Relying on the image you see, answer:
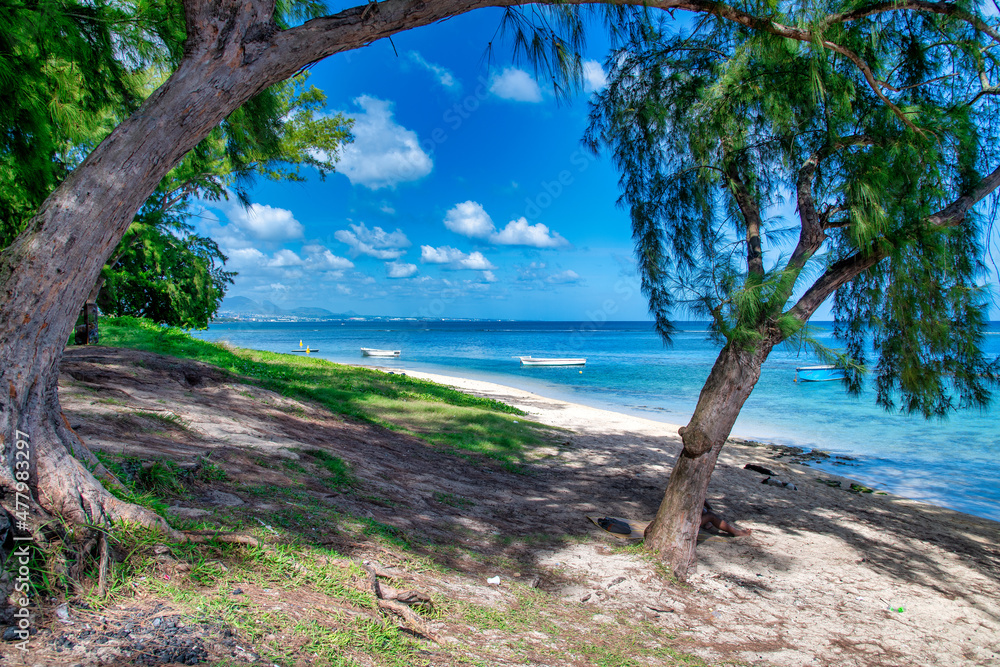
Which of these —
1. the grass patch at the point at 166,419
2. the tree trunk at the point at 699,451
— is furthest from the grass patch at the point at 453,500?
the grass patch at the point at 166,419

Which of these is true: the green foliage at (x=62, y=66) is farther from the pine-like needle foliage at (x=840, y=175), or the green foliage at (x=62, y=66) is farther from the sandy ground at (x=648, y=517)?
the pine-like needle foliage at (x=840, y=175)

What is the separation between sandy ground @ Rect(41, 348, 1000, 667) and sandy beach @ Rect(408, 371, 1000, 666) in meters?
0.02

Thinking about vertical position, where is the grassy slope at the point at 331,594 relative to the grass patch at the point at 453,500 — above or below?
above

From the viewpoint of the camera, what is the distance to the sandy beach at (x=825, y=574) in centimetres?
375

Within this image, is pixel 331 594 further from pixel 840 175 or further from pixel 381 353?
pixel 381 353

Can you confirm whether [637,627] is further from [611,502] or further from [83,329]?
[83,329]

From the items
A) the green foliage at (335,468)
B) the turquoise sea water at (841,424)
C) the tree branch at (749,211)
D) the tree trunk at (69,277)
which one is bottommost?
the turquoise sea water at (841,424)

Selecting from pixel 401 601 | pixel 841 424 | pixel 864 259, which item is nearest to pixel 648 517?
pixel 864 259

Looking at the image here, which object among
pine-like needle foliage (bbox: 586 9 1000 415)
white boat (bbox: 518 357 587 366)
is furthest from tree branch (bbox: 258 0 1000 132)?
white boat (bbox: 518 357 587 366)

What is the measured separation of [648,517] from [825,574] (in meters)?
1.72

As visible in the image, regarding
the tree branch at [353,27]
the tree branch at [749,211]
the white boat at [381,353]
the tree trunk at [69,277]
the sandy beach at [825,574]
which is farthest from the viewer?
the white boat at [381,353]

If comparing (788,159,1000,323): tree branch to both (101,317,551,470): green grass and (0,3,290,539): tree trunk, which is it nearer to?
(101,317,551,470): green grass

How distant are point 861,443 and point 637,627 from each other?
14.3 m

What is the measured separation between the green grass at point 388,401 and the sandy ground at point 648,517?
0.67 meters
